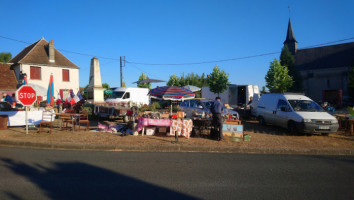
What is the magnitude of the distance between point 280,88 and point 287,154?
957 inches

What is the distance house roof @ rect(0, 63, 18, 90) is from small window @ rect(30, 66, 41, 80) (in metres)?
2.50

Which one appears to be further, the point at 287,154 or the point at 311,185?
the point at 287,154

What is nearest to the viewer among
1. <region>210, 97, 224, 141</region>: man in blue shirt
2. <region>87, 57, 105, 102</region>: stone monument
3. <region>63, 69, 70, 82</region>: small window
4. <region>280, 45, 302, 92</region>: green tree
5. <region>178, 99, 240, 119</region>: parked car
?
<region>210, 97, 224, 141</region>: man in blue shirt

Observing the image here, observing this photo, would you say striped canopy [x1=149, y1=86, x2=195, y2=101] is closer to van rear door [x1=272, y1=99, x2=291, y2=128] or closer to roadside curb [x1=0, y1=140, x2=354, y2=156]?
roadside curb [x1=0, y1=140, x2=354, y2=156]

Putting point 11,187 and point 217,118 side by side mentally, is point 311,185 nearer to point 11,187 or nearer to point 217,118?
point 217,118

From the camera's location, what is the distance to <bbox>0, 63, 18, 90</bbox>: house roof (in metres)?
27.5

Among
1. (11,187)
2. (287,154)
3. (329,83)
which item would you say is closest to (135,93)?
(287,154)

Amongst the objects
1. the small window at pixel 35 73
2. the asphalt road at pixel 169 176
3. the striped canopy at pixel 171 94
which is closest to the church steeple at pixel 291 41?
the striped canopy at pixel 171 94

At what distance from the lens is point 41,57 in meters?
29.6

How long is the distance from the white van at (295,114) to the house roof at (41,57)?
2684 cm

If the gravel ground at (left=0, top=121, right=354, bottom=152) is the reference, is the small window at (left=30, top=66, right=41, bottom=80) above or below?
above

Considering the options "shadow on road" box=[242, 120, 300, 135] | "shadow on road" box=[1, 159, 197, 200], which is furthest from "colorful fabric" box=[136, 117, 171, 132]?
"shadow on road" box=[242, 120, 300, 135]

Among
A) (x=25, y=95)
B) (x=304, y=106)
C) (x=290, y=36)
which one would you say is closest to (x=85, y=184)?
(x=25, y=95)

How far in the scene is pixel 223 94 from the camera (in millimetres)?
26672
